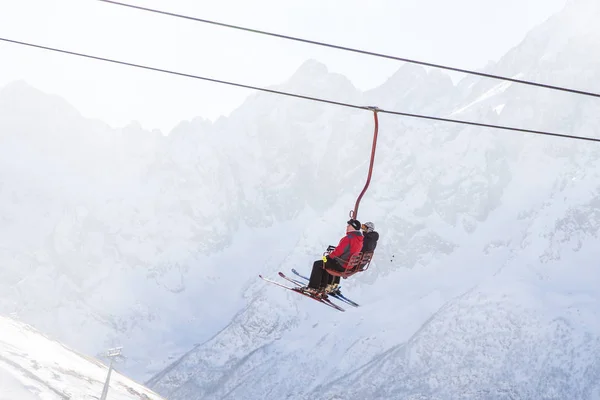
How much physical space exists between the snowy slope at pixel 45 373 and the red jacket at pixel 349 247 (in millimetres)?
31740

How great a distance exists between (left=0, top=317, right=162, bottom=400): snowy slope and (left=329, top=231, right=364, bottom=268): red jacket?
31.7 m

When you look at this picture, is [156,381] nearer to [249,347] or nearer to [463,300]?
[249,347]

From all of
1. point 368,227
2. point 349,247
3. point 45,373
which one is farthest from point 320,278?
point 45,373

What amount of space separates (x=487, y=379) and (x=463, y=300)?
28.3m

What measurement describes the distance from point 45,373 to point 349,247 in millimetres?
42761

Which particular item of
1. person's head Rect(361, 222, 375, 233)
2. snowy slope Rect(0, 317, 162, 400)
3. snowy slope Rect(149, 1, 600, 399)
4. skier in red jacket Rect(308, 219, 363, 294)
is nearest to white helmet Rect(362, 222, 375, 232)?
person's head Rect(361, 222, 375, 233)

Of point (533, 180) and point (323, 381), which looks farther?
point (533, 180)

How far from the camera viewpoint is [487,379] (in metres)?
132

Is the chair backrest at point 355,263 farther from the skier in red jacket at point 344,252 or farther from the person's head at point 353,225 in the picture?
the person's head at point 353,225

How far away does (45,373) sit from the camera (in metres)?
50.2

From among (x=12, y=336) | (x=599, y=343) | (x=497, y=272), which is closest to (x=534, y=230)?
(x=497, y=272)

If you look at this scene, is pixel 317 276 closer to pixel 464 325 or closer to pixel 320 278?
pixel 320 278

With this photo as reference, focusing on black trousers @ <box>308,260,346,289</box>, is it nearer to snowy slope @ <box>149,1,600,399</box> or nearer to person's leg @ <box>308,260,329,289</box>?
person's leg @ <box>308,260,329,289</box>

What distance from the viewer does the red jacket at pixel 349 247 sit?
14.5 m
